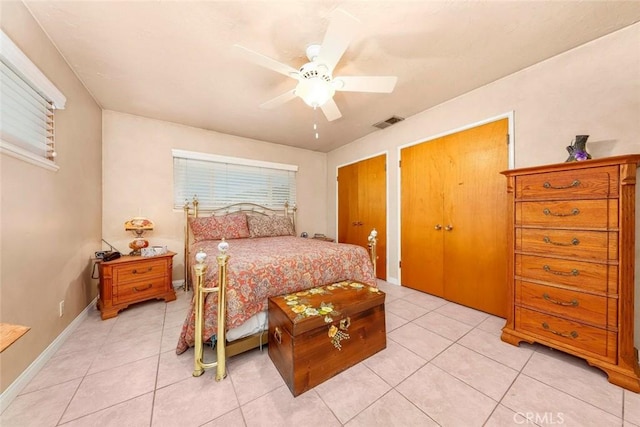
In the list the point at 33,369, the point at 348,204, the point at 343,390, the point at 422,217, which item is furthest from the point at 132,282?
the point at 422,217

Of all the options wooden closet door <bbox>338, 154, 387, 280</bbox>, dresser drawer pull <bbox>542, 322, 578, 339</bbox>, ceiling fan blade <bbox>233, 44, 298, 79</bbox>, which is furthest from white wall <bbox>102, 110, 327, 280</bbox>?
dresser drawer pull <bbox>542, 322, 578, 339</bbox>

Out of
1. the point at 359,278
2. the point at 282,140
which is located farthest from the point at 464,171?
the point at 282,140

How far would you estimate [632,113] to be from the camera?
1.67 metres

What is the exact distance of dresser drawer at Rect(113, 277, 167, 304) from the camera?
241cm

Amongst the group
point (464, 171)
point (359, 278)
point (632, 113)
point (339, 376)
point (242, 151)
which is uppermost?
point (242, 151)

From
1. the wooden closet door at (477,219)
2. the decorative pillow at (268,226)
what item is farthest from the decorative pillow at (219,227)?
the wooden closet door at (477,219)

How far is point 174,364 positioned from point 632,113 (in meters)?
3.87

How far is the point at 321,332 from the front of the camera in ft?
4.86

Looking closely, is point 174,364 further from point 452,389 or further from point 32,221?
point 452,389

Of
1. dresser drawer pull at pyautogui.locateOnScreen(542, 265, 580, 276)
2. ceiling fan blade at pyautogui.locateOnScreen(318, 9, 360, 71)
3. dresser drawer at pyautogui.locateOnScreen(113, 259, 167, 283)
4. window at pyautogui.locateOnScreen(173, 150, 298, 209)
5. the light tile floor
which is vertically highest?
ceiling fan blade at pyautogui.locateOnScreen(318, 9, 360, 71)

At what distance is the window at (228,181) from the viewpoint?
3.41m

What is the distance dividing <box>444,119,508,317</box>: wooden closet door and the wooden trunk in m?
1.46

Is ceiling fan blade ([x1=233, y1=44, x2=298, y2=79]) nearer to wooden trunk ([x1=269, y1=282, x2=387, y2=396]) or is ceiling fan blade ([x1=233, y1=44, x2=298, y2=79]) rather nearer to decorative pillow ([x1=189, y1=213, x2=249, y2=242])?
wooden trunk ([x1=269, y1=282, x2=387, y2=396])

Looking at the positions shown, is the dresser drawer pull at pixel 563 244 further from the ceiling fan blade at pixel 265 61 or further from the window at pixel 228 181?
the window at pixel 228 181
